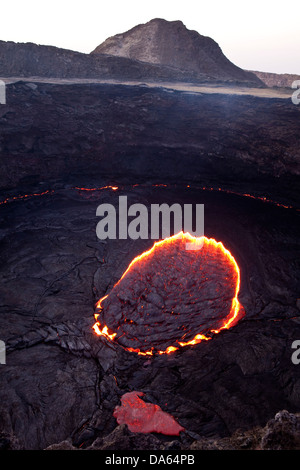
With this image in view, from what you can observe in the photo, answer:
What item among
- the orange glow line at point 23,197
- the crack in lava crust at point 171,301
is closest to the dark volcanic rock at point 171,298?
the crack in lava crust at point 171,301

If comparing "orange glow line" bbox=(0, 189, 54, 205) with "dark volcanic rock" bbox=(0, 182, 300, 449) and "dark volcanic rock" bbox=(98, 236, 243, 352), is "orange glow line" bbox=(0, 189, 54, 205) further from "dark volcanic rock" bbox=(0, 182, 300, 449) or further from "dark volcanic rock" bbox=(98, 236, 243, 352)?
"dark volcanic rock" bbox=(98, 236, 243, 352)

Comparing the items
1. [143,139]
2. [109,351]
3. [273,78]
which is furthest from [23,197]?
[273,78]

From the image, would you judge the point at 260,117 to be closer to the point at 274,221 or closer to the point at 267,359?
the point at 274,221

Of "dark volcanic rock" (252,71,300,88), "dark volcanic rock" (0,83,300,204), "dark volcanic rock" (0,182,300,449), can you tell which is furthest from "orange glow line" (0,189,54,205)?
"dark volcanic rock" (252,71,300,88)

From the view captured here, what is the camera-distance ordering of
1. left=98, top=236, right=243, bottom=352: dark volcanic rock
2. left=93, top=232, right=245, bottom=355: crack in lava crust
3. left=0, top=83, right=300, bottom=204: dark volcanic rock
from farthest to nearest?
left=0, top=83, right=300, bottom=204: dark volcanic rock, left=98, top=236, right=243, bottom=352: dark volcanic rock, left=93, top=232, right=245, bottom=355: crack in lava crust

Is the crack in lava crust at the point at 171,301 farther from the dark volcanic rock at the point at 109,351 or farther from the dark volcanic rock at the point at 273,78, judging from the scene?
the dark volcanic rock at the point at 273,78

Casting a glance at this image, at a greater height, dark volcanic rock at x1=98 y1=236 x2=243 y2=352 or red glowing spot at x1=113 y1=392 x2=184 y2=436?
dark volcanic rock at x1=98 y1=236 x2=243 y2=352
